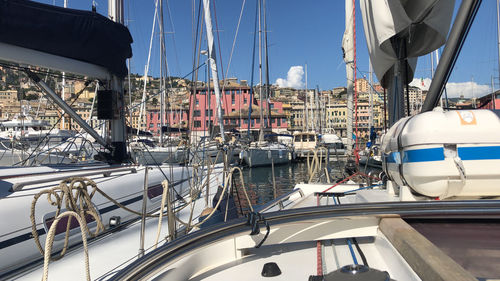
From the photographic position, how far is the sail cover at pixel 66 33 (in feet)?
12.9

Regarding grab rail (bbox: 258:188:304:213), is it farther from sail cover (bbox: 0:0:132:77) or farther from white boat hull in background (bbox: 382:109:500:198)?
sail cover (bbox: 0:0:132:77)

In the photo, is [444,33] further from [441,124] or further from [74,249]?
[74,249]

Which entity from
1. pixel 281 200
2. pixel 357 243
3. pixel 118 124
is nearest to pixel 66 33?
pixel 118 124

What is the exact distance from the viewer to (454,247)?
1.63 metres

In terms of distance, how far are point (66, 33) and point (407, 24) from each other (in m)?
4.04

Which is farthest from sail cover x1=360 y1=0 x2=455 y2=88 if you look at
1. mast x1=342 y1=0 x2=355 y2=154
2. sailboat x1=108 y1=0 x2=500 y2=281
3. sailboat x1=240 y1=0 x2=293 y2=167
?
sailboat x1=240 y1=0 x2=293 y2=167

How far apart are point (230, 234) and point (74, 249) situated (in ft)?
8.22

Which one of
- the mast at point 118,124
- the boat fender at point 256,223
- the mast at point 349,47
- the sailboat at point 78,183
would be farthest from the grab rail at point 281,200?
the mast at point 349,47

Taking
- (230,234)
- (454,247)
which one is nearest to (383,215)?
(454,247)

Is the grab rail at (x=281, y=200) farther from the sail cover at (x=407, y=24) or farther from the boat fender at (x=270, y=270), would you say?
the sail cover at (x=407, y=24)

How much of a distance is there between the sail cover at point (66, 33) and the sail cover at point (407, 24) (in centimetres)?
350

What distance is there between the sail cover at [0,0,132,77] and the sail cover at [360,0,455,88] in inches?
138

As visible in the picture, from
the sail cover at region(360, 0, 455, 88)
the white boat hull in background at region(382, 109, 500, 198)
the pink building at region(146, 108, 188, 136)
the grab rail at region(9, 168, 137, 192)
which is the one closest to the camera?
the white boat hull in background at region(382, 109, 500, 198)

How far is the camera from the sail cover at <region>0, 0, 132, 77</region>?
3.93 metres
